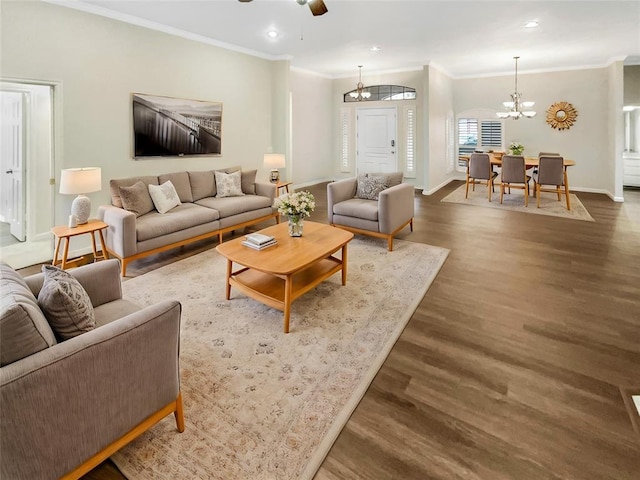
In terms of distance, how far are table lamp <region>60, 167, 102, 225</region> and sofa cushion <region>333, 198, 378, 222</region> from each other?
289 cm

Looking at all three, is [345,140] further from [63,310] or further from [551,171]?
[63,310]

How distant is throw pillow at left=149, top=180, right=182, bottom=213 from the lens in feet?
15.3

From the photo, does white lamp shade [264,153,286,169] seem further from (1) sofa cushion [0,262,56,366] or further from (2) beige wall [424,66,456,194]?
(1) sofa cushion [0,262,56,366]

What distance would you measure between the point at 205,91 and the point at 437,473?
230 inches

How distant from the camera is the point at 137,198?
443 cm

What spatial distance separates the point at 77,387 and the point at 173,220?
3219 millimetres

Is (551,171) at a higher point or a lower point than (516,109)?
lower

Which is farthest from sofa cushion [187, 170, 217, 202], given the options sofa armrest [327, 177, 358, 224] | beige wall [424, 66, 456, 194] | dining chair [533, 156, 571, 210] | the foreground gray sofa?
dining chair [533, 156, 571, 210]

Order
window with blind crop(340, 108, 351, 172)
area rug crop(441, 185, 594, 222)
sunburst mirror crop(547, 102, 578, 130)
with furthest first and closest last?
window with blind crop(340, 108, 351, 172) < sunburst mirror crop(547, 102, 578, 130) < area rug crop(441, 185, 594, 222)

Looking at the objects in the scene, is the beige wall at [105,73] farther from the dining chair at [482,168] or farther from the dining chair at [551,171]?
the dining chair at [551,171]

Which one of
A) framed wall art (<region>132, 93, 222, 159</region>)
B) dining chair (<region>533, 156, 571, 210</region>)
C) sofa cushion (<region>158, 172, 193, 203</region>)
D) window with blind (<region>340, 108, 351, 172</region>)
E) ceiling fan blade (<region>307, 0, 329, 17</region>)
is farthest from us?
window with blind (<region>340, 108, 351, 172</region>)

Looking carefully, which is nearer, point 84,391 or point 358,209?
point 84,391

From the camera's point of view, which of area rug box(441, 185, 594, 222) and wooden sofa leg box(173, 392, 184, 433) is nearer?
wooden sofa leg box(173, 392, 184, 433)

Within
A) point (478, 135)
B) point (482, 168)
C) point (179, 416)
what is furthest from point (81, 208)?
point (478, 135)
